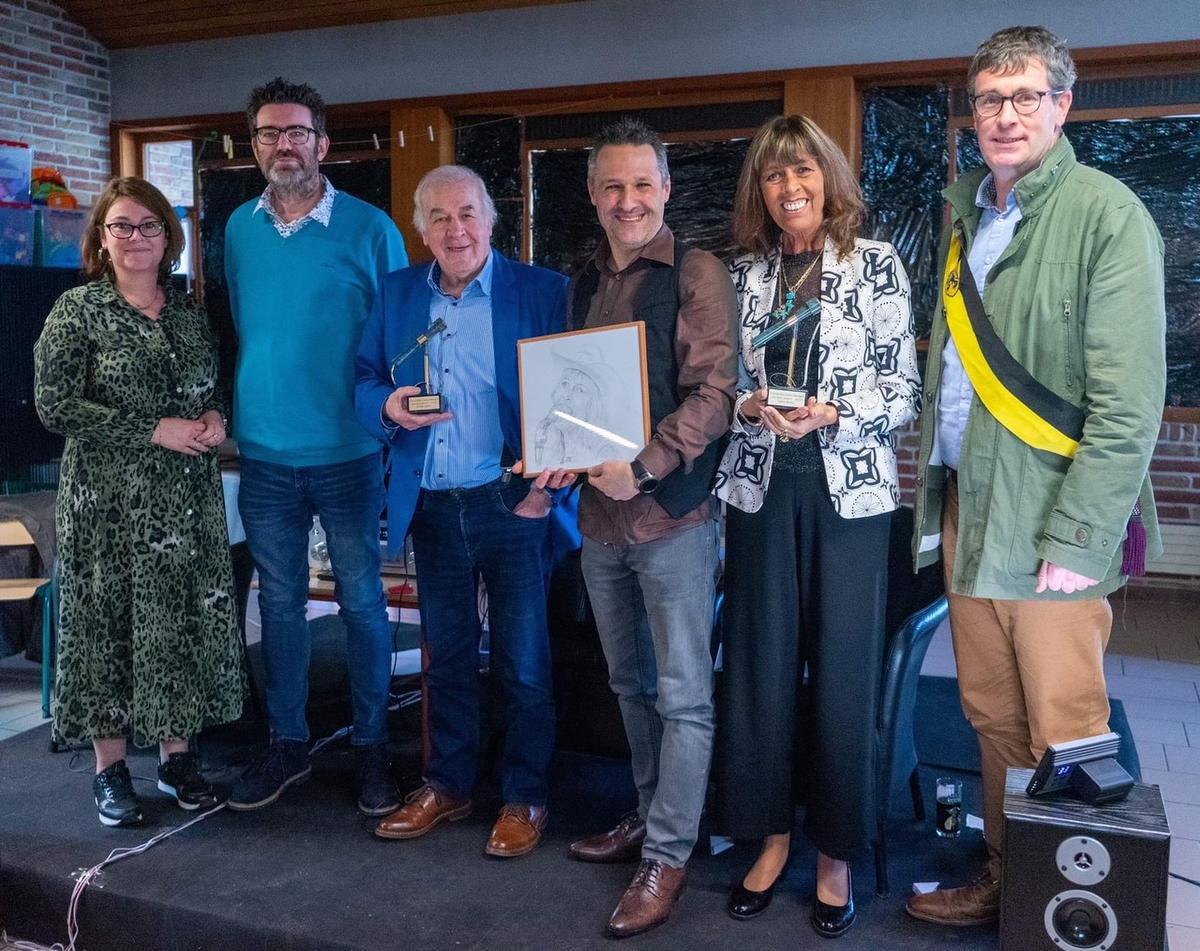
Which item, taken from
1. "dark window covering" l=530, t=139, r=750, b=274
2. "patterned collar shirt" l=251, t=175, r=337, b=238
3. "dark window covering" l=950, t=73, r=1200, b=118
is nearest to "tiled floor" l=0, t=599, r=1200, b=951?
"patterned collar shirt" l=251, t=175, r=337, b=238

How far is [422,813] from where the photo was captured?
9.25ft

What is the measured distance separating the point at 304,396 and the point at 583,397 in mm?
840

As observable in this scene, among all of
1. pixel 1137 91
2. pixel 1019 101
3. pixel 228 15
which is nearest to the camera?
pixel 1019 101

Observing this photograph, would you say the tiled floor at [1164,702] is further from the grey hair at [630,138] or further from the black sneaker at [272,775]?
the grey hair at [630,138]

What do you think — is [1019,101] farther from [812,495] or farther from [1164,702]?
[1164,702]

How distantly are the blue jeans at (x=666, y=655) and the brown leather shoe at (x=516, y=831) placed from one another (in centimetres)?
37

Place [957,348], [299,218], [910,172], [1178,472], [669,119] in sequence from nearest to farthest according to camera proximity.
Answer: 1. [957,348]
2. [299,218]
3. [1178,472]
4. [910,172]
5. [669,119]

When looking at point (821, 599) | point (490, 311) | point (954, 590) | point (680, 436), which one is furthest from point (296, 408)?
point (954, 590)

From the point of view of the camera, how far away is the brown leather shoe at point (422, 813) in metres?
2.79

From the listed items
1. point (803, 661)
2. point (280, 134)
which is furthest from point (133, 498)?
point (803, 661)

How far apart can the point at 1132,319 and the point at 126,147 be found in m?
7.15

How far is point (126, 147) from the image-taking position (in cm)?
758

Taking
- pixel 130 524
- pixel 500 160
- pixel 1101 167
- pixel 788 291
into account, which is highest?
pixel 500 160

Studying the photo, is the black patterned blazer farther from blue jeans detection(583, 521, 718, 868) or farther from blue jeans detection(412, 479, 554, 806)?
blue jeans detection(412, 479, 554, 806)
